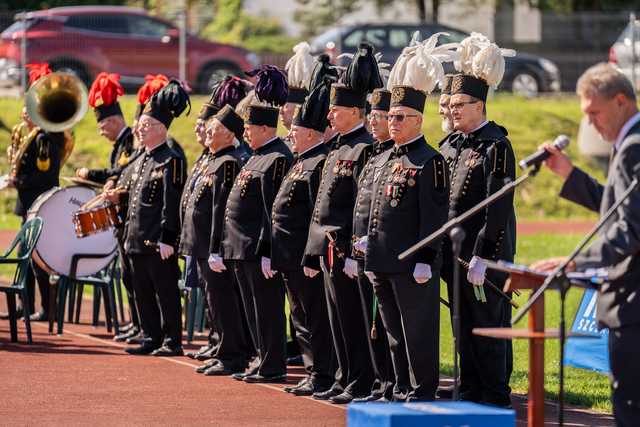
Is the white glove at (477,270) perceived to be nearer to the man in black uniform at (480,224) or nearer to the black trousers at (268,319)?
the man in black uniform at (480,224)

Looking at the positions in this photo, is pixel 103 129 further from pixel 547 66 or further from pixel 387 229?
pixel 547 66

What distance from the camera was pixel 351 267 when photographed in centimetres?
1058

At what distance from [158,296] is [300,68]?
95.7 inches

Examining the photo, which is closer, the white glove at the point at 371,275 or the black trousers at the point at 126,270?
the white glove at the point at 371,275

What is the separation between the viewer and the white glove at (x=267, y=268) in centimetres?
1154

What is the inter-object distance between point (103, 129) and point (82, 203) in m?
0.72

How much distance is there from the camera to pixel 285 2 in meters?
44.0

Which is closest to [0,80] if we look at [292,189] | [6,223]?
[6,223]

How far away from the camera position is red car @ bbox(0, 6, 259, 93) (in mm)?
27250

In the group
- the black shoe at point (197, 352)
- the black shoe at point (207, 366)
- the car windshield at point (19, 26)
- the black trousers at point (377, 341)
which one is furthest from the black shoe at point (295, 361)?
the car windshield at point (19, 26)

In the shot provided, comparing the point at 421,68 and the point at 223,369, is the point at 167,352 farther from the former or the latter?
the point at 421,68

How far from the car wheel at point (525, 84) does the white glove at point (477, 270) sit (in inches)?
822

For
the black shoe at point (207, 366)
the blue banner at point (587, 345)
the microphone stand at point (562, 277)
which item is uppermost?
the microphone stand at point (562, 277)

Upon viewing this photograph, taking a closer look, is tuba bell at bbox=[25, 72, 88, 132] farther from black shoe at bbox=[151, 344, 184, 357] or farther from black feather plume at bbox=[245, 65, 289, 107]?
black feather plume at bbox=[245, 65, 289, 107]
